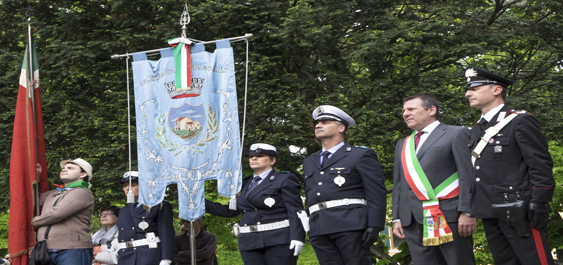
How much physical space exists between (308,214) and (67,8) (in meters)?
6.79

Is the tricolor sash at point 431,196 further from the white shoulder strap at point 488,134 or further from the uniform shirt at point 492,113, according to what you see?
the uniform shirt at point 492,113

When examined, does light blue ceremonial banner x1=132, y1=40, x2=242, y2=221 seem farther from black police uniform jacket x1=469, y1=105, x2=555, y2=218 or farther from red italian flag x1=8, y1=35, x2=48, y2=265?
black police uniform jacket x1=469, y1=105, x2=555, y2=218

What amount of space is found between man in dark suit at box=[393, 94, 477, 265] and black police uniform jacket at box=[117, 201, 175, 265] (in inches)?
91.6

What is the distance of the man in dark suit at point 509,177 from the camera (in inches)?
147

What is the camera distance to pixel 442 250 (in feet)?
13.9

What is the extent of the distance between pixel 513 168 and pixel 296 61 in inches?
223

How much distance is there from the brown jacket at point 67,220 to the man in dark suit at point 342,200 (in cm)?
250

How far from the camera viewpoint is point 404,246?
421 inches

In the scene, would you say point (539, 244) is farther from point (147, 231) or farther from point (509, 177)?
point (147, 231)

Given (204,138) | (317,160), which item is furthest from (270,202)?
(204,138)

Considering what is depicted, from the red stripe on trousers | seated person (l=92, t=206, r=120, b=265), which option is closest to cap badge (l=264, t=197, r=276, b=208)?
seated person (l=92, t=206, r=120, b=265)

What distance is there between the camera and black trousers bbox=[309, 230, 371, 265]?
448 cm

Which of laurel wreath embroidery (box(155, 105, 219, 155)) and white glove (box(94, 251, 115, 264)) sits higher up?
laurel wreath embroidery (box(155, 105, 219, 155))

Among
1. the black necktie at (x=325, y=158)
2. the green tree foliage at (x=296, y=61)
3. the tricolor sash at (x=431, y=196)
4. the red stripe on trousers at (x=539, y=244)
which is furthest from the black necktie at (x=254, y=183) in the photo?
the green tree foliage at (x=296, y=61)
